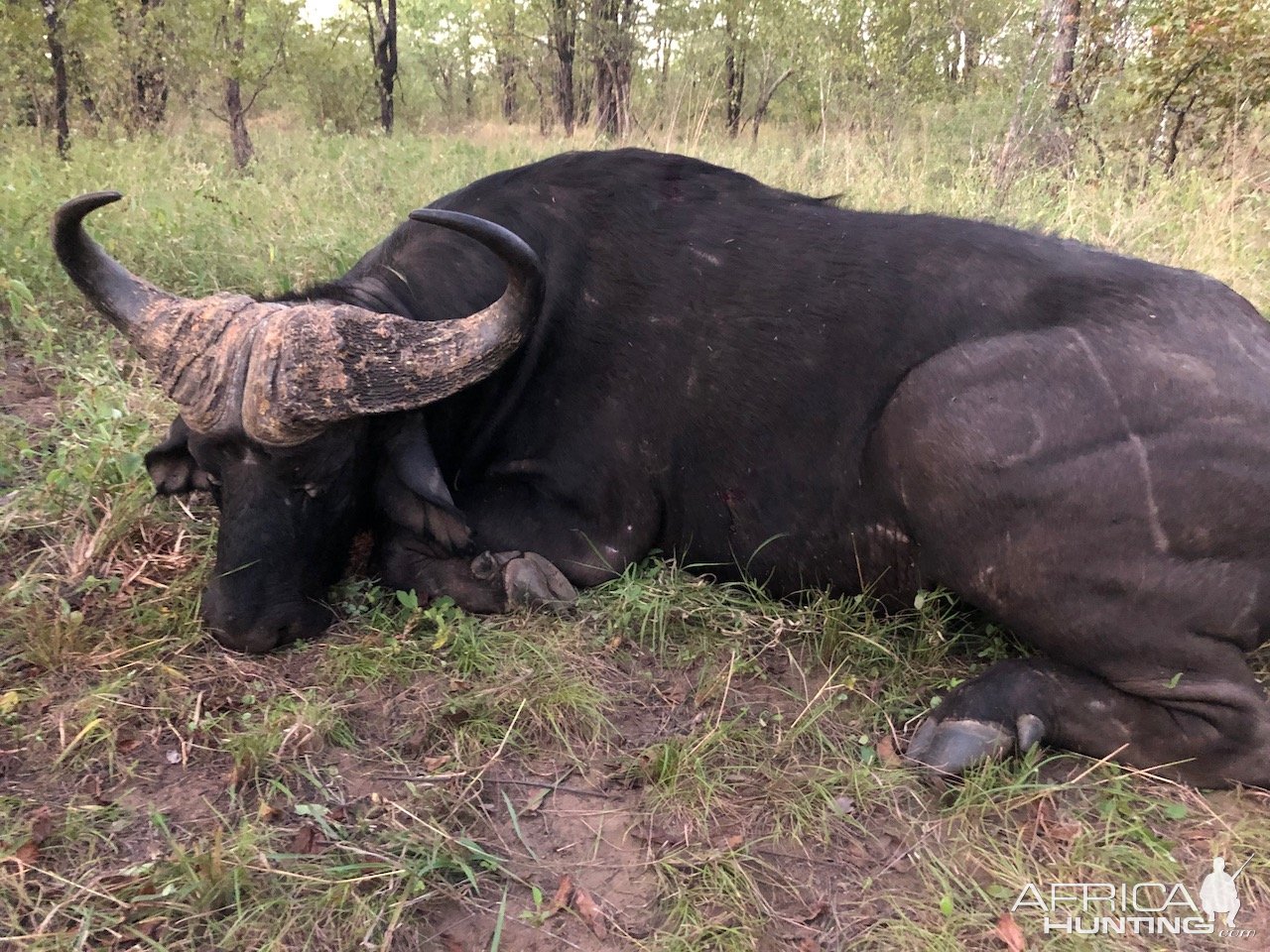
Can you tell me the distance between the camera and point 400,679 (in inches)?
111

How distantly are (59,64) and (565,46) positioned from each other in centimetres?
1069

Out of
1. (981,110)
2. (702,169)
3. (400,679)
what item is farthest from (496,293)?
(981,110)

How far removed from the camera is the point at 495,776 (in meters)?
2.47

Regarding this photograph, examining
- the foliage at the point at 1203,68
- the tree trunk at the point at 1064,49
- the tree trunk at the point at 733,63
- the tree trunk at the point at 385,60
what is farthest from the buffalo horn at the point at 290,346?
the tree trunk at the point at 733,63

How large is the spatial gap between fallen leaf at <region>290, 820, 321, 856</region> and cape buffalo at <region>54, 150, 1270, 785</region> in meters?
0.84

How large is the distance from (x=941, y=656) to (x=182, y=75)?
38.1ft

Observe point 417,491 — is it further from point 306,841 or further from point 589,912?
point 589,912

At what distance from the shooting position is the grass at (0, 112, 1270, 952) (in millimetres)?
2029

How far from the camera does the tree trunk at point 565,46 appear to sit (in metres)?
16.4

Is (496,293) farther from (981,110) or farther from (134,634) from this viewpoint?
(981,110)

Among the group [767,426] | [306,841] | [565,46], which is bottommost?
[306,841]

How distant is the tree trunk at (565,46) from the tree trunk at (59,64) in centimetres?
918

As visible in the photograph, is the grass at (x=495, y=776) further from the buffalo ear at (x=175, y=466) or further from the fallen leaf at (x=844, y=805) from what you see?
the buffalo ear at (x=175, y=466)

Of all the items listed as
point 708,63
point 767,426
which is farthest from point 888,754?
point 708,63
